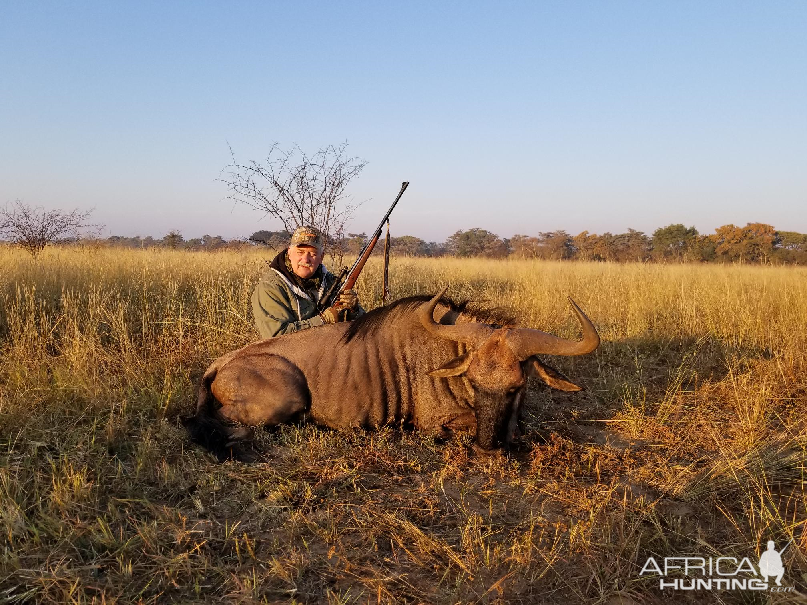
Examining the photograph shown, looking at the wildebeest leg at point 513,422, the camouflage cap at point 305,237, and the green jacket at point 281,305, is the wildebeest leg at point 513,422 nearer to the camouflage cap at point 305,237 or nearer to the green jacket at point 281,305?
the green jacket at point 281,305

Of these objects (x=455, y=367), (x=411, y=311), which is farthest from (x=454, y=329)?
(x=411, y=311)

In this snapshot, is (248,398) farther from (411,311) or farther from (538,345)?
(538,345)

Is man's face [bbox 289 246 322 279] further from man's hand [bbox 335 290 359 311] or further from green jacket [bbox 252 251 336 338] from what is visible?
man's hand [bbox 335 290 359 311]

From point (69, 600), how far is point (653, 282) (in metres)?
9.85

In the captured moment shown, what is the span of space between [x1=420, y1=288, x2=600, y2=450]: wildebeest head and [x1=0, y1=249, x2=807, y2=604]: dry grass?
294 millimetres

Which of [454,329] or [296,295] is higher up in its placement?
[296,295]

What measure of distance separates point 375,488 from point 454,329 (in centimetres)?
129

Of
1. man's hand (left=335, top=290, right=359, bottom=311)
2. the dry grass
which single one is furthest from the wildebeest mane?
the dry grass

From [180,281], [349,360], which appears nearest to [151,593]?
[349,360]

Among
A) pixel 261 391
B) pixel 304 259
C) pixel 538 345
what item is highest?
pixel 304 259

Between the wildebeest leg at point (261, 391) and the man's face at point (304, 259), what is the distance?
1.28 m

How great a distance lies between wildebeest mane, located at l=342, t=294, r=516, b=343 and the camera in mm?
4105

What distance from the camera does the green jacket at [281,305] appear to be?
15.0 ft

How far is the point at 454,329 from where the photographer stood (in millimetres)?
3822
